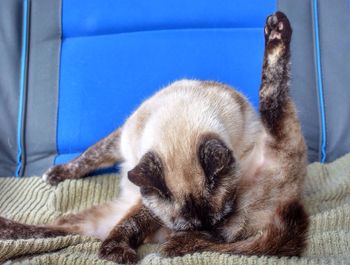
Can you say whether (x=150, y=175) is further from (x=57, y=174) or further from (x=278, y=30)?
(x=57, y=174)

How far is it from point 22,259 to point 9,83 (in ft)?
4.95

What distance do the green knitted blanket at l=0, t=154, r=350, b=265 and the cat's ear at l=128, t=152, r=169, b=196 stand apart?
248mm

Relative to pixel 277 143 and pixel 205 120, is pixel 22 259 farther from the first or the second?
pixel 277 143

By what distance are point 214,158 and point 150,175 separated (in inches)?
9.7

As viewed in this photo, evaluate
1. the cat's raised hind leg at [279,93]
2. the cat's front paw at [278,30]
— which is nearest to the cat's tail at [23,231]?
the cat's raised hind leg at [279,93]

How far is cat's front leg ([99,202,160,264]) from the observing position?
1705 millimetres

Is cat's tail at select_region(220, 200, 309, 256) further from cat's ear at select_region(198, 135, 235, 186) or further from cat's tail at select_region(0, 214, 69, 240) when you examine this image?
cat's tail at select_region(0, 214, 69, 240)

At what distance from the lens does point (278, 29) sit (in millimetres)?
1925

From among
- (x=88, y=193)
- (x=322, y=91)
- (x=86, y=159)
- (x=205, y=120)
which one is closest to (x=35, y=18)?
(x=86, y=159)

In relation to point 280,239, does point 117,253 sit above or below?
below

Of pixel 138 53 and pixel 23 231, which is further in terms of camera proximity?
pixel 138 53

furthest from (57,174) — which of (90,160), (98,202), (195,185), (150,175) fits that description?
(195,185)

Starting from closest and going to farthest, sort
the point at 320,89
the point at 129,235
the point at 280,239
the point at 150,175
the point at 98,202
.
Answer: the point at 280,239, the point at 150,175, the point at 129,235, the point at 98,202, the point at 320,89

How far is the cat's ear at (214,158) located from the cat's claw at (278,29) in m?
0.50
